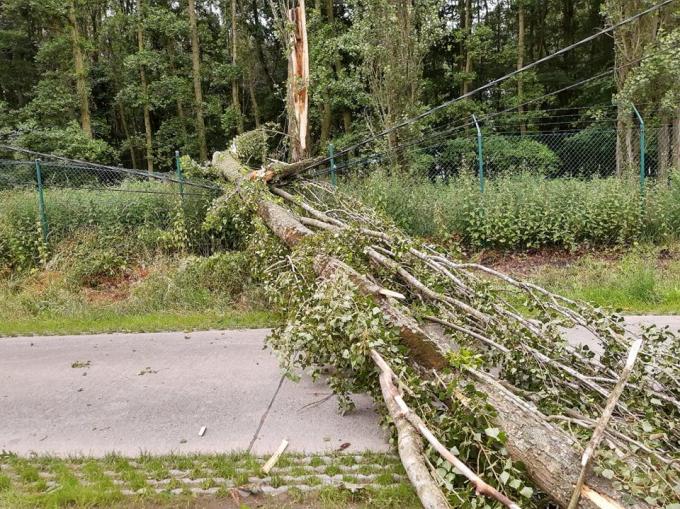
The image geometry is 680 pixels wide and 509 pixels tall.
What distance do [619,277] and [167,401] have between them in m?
5.57

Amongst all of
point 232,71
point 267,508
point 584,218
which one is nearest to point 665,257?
point 584,218

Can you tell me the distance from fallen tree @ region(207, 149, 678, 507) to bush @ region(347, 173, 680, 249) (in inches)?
143

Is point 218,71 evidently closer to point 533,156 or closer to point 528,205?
point 533,156

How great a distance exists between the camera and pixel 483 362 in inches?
106

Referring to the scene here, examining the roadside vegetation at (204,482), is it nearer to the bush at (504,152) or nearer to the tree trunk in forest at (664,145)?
the tree trunk in forest at (664,145)

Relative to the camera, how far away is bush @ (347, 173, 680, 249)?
301 inches

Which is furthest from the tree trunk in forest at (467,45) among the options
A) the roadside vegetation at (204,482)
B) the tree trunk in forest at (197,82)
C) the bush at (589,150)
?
the roadside vegetation at (204,482)

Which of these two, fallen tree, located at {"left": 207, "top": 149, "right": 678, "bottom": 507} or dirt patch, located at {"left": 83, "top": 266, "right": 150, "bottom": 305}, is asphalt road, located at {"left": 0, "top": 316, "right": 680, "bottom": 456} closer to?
fallen tree, located at {"left": 207, "top": 149, "right": 678, "bottom": 507}

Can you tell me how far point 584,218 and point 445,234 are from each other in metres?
2.13

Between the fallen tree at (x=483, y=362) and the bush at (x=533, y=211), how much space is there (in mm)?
3638

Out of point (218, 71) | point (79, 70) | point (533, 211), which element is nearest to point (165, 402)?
point (533, 211)

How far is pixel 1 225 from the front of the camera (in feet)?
26.9

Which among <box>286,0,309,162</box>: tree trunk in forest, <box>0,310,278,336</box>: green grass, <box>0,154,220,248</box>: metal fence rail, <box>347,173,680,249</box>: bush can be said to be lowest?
<box>0,310,278,336</box>: green grass

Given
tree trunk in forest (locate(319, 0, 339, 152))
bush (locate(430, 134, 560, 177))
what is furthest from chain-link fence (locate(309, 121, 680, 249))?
tree trunk in forest (locate(319, 0, 339, 152))
